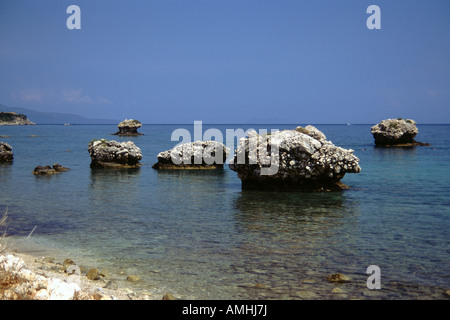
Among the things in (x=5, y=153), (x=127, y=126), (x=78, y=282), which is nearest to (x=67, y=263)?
(x=78, y=282)

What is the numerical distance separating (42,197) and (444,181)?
2593cm

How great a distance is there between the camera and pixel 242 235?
14914 millimetres

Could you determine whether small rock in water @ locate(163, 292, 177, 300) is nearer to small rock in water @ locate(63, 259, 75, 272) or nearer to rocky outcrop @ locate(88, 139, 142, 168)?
small rock in water @ locate(63, 259, 75, 272)

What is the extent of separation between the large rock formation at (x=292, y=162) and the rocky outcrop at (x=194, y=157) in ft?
41.6

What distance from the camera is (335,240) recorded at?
14109mm

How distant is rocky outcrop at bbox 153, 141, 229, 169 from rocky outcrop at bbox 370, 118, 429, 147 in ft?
154

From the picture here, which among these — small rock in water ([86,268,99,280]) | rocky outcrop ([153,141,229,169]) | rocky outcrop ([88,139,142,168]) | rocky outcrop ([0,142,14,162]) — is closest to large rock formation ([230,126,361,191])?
rocky outcrop ([153,141,229,169])

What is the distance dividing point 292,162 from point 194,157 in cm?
1529

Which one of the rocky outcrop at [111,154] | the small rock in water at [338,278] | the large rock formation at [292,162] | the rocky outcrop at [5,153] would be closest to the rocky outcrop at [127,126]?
the rocky outcrop at [5,153]

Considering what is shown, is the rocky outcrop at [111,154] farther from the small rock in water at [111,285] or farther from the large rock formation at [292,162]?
the small rock in water at [111,285]

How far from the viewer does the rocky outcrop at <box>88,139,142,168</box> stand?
1528 inches

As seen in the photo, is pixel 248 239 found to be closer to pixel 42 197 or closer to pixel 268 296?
pixel 268 296
